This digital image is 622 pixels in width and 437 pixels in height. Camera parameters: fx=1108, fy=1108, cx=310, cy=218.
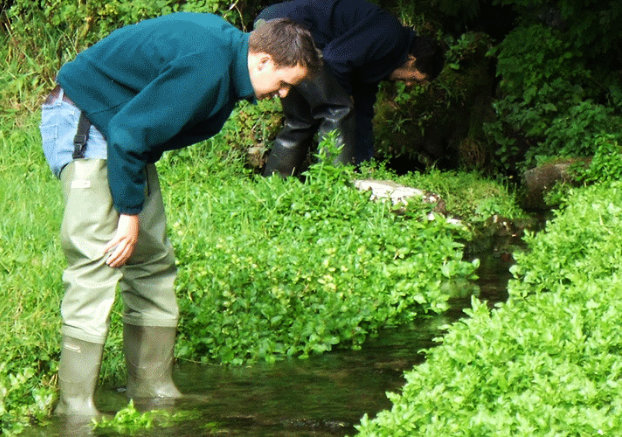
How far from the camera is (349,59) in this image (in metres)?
8.73

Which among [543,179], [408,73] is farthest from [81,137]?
[543,179]

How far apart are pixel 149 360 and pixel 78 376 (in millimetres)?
480

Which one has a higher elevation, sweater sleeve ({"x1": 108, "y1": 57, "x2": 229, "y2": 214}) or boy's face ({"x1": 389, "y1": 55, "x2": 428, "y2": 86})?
sweater sleeve ({"x1": 108, "y1": 57, "x2": 229, "y2": 214})

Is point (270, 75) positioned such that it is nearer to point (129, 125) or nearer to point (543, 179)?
point (129, 125)

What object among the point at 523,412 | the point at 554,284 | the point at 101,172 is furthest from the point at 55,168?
the point at 554,284

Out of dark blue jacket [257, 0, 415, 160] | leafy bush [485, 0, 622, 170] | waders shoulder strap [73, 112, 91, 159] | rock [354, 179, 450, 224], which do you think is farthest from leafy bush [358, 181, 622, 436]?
leafy bush [485, 0, 622, 170]

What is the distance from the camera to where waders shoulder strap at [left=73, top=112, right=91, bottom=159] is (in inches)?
187

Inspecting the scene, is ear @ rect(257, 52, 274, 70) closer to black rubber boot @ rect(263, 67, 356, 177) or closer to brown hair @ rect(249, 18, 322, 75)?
brown hair @ rect(249, 18, 322, 75)

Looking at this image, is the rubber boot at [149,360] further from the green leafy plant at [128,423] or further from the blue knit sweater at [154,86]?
the blue knit sweater at [154,86]

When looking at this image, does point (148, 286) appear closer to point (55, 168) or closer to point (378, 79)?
point (55, 168)

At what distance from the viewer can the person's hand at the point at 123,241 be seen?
185 inches

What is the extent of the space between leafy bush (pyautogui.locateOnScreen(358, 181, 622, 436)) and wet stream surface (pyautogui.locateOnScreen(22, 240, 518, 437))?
2.48ft

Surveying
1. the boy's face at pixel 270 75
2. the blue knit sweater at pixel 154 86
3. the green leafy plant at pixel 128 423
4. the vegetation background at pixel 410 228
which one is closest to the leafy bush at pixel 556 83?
the vegetation background at pixel 410 228

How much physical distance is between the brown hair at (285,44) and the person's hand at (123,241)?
89 cm
